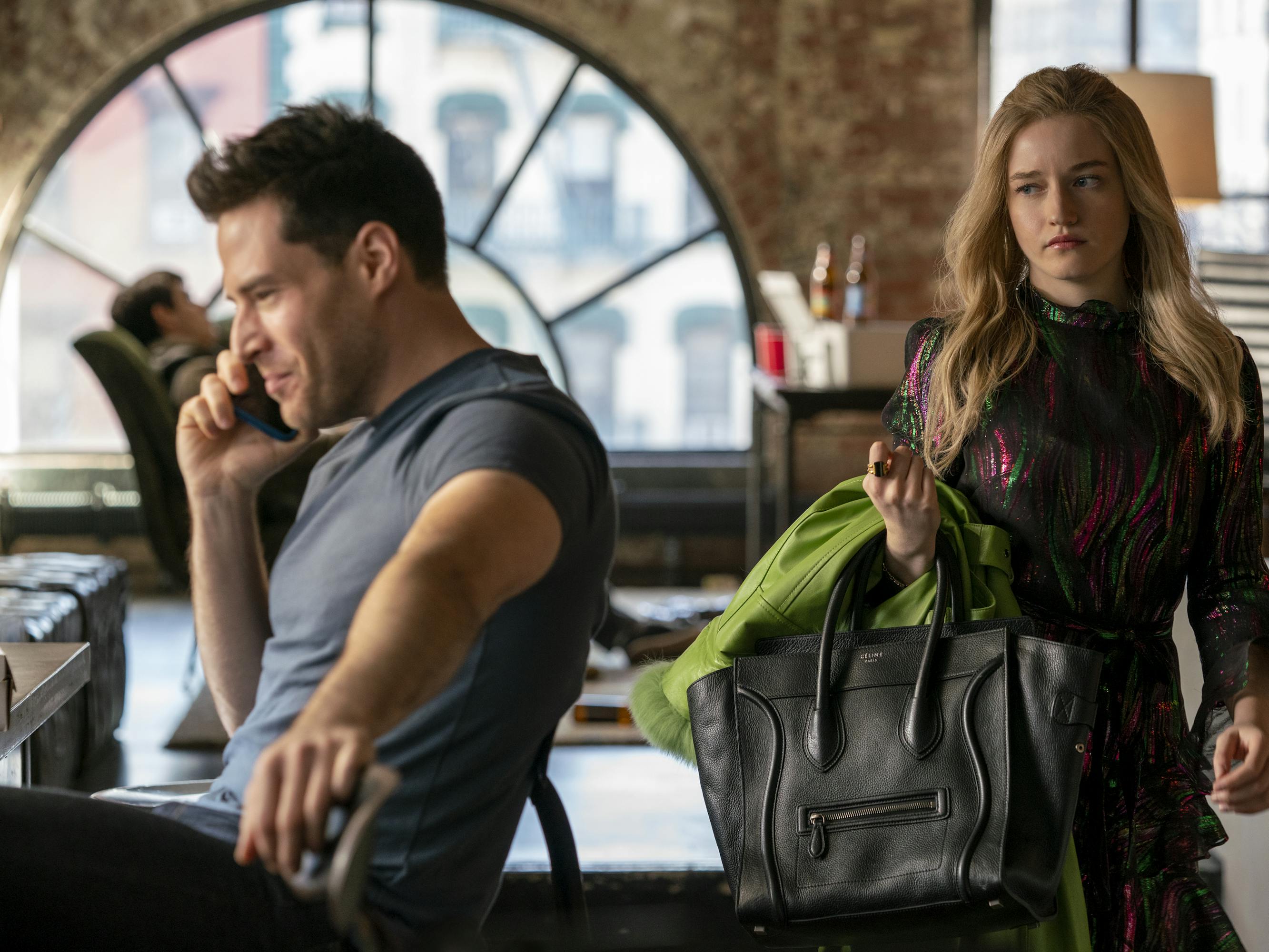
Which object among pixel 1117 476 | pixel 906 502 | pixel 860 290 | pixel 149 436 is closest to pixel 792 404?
pixel 860 290

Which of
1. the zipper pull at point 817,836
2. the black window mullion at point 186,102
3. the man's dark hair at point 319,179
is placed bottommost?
the zipper pull at point 817,836

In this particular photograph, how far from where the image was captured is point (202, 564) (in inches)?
58.7

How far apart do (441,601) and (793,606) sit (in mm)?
561

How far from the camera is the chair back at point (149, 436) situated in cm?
374

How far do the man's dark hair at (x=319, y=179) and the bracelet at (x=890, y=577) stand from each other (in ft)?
1.80

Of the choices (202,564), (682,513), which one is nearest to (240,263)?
(202,564)

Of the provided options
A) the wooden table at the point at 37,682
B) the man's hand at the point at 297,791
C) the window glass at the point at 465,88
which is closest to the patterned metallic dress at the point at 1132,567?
the man's hand at the point at 297,791

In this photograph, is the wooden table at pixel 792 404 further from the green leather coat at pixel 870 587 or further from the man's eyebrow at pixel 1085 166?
→ the green leather coat at pixel 870 587

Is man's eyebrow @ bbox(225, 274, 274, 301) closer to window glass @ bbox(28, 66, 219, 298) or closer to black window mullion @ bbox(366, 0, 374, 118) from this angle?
window glass @ bbox(28, 66, 219, 298)

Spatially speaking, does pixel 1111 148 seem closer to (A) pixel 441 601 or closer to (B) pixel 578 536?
(B) pixel 578 536

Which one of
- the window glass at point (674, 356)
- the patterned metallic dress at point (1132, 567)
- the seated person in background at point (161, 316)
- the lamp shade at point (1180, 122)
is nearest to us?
the patterned metallic dress at point (1132, 567)

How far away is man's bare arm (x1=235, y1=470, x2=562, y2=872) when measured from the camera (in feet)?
2.39

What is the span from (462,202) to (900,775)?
199 inches

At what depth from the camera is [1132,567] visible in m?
1.39
